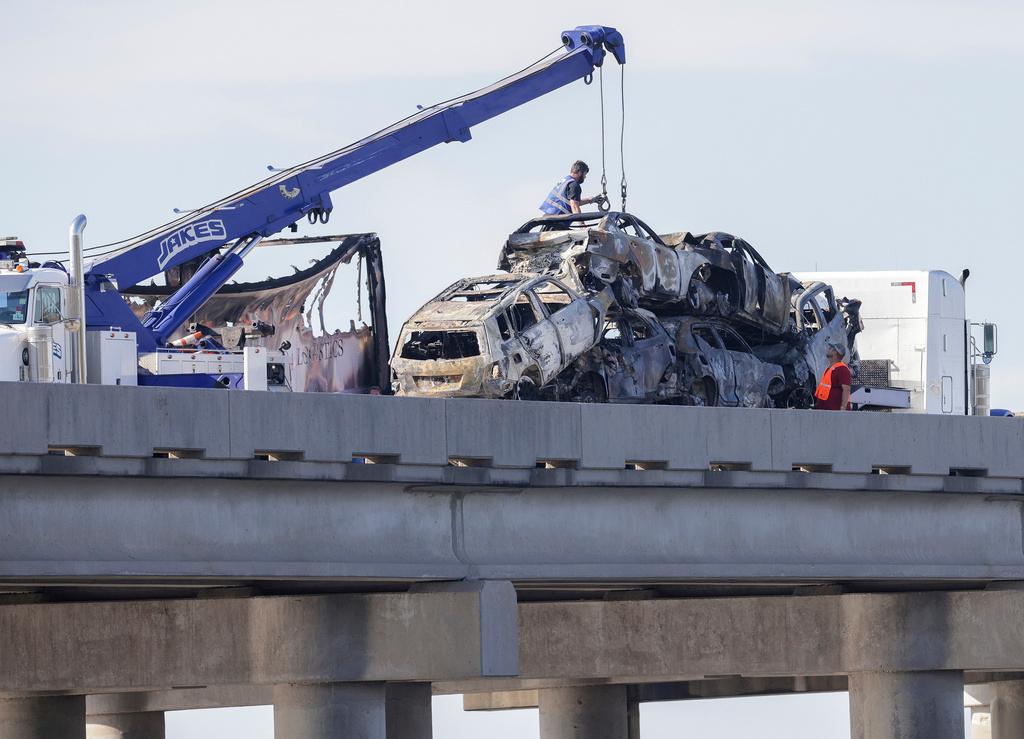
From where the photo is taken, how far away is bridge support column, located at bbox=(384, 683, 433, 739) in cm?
2469

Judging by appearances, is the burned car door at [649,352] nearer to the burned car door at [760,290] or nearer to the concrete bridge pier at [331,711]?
the burned car door at [760,290]

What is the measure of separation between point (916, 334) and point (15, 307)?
15751 millimetres

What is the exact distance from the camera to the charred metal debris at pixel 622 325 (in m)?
23.9

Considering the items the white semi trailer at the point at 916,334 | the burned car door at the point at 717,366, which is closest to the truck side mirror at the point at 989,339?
the white semi trailer at the point at 916,334

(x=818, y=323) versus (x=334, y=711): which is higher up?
(x=818, y=323)

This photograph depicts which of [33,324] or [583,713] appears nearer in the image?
[33,324]

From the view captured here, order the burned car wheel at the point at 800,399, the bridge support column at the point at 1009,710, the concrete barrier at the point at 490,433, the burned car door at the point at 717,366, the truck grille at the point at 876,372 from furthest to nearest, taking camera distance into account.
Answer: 1. the truck grille at the point at 876,372
2. the bridge support column at the point at 1009,710
3. the burned car wheel at the point at 800,399
4. the burned car door at the point at 717,366
5. the concrete barrier at the point at 490,433

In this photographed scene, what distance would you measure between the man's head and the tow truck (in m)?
2.87

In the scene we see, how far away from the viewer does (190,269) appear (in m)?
28.0

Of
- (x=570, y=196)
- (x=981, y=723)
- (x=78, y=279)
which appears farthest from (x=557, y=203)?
Answer: (x=981, y=723)

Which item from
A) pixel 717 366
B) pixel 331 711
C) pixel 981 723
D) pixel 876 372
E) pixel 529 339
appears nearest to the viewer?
pixel 331 711

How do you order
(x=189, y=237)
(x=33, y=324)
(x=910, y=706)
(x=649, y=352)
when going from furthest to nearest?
(x=189, y=237) < (x=649, y=352) < (x=33, y=324) < (x=910, y=706)

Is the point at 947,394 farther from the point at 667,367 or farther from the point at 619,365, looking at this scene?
the point at 619,365

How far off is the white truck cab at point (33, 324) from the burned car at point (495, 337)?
3.71m
